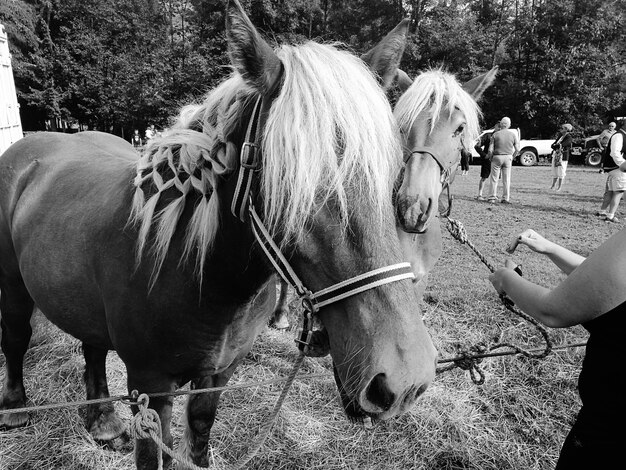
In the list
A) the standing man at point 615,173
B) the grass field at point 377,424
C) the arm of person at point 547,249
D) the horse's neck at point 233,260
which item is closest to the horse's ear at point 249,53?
the horse's neck at point 233,260

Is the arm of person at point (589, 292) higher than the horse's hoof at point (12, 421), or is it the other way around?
the arm of person at point (589, 292)

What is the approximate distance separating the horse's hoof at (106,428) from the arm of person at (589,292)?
2655 millimetres

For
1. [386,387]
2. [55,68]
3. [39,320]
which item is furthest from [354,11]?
[386,387]

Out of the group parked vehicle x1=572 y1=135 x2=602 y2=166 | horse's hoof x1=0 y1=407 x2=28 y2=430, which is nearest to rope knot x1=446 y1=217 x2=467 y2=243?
horse's hoof x1=0 y1=407 x2=28 y2=430

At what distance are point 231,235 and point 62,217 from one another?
1304 millimetres

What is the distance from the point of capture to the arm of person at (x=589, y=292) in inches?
50.6

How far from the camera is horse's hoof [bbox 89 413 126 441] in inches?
112

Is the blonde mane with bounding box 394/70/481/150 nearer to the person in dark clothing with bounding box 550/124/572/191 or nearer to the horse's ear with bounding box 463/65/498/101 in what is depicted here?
the horse's ear with bounding box 463/65/498/101

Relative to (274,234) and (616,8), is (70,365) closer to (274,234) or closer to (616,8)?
(274,234)

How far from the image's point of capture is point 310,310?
4.24 ft

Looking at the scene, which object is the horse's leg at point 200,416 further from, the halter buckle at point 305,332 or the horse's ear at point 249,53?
the horse's ear at point 249,53

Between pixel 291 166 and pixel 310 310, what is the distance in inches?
16.6

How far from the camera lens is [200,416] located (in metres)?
2.30

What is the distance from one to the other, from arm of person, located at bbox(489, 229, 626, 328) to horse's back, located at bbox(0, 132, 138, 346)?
1609 millimetres
